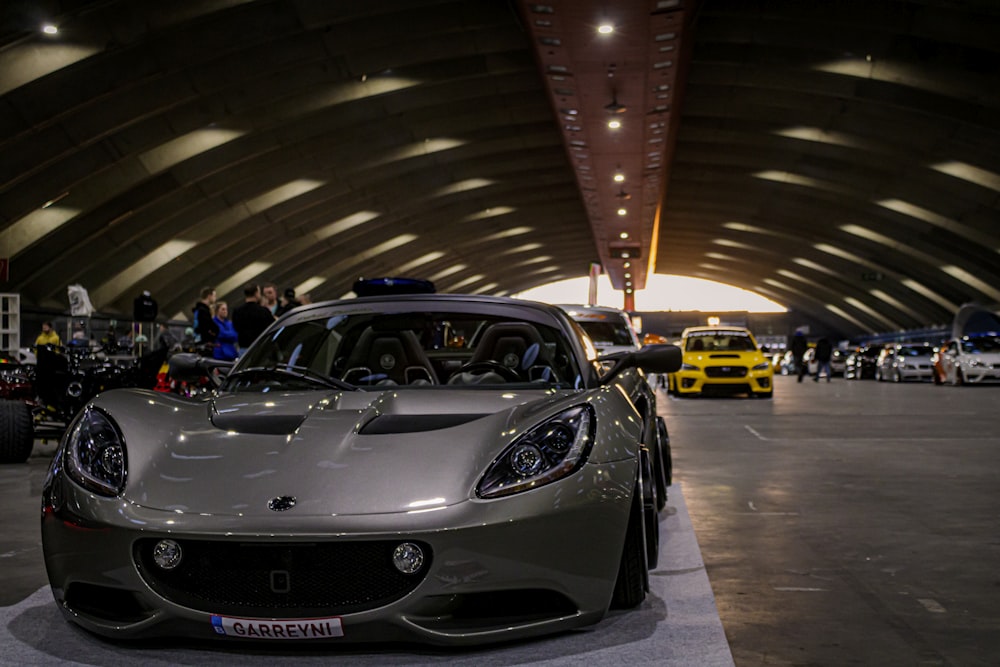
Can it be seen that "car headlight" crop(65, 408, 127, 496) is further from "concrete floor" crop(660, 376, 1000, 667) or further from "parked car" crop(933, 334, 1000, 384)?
"parked car" crop(933, 334, 1000, 384)

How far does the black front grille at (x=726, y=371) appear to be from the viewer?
23.7m

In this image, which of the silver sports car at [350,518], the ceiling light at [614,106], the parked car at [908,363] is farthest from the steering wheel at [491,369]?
the parked car at [908,363]

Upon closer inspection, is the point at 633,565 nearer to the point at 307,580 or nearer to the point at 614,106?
the point at 307,580

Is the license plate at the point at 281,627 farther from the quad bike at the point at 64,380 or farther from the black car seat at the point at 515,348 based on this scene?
the quad bike at the point at 64,380

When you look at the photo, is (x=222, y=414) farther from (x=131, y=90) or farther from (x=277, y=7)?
(x=131, y=90)

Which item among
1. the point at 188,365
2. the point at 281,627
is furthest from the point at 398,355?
the point at 281,627

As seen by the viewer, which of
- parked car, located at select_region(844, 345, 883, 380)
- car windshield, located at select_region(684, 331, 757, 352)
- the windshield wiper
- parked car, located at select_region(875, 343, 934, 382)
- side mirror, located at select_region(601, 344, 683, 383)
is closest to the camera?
the windshield wiper

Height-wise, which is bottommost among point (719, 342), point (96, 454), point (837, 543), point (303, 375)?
point (837, 543)

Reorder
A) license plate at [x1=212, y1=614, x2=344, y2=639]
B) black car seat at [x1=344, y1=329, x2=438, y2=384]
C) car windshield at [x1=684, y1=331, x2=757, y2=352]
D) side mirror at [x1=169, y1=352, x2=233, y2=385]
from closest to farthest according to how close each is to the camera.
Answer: license plate at [x1=212, y1=614, x2=344, y2=639] < side mirror at [x1=169, y1=352, x2=233, y2=385] < black car seat at [x1=344, y1=329, x2=438, y2=384] < car windshield at [x1=684, y1=331, x2=757, y2=352]

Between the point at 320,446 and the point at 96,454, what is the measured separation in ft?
2.49

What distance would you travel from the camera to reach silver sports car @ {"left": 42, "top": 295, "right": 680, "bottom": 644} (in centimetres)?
331

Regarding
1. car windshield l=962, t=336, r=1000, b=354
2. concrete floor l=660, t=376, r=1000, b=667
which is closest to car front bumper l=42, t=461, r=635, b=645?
concrete floor l=660, t=376, r=1000, b=667

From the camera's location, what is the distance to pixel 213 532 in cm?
330

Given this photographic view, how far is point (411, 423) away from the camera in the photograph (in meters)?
3.88
